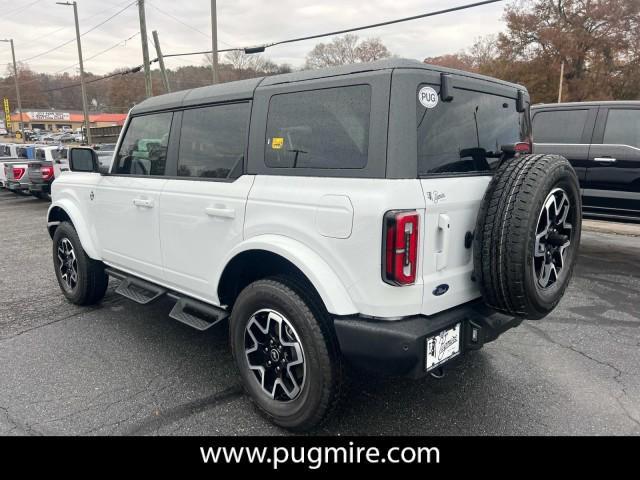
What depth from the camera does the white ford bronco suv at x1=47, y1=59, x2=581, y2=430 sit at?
218 cm

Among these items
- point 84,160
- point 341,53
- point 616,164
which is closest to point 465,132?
point 84,160

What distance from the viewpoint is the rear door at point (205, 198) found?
9.30 feet

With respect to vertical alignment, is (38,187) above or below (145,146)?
below

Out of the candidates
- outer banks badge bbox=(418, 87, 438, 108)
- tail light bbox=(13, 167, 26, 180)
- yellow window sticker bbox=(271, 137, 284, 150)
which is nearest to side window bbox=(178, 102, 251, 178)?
yellow window sticker bbox=(271, 137, 284, 150)

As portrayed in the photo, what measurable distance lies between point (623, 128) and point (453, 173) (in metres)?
4.86

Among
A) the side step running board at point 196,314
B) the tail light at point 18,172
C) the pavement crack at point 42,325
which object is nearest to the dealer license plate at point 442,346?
the side step running board at point 196,314

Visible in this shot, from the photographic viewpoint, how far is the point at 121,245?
3869 mm

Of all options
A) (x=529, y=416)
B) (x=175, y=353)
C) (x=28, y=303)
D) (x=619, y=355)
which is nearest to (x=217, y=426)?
(x=175, y=353)

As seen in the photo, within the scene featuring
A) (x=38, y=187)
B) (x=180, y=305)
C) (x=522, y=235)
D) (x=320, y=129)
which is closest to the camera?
(x=522, y=235)

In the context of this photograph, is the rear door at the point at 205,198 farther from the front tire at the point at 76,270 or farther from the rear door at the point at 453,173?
the front tire at the point at 76,270

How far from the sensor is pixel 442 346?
2.30 m

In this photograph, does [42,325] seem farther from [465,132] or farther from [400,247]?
[465,132]

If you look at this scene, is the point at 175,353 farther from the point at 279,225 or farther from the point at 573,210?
the point at 573,210

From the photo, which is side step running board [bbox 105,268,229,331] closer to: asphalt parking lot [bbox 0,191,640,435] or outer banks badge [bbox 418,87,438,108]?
asphalt parking lot [bbox 0,191,640,435]
